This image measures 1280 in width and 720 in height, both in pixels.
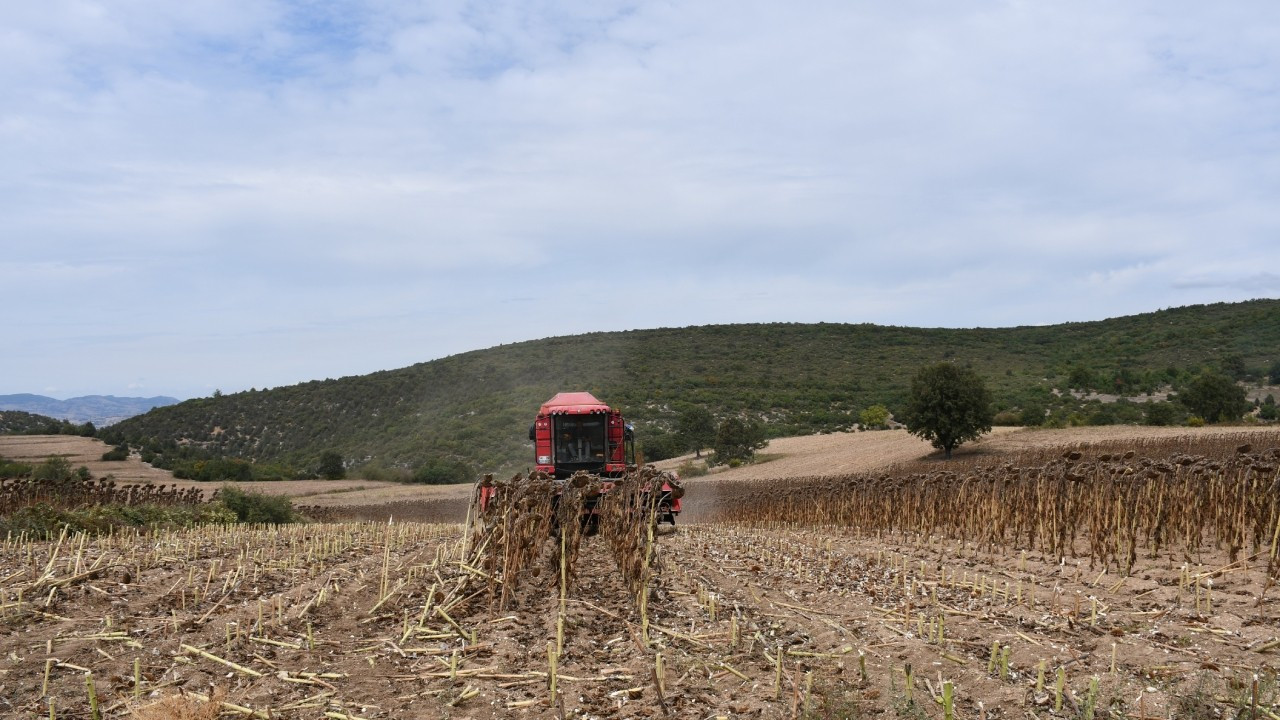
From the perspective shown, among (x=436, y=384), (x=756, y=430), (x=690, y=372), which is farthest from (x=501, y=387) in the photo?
(x=756, y=430)

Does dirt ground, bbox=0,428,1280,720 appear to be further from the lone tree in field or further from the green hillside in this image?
the green hillside

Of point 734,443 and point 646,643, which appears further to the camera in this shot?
point 734,443

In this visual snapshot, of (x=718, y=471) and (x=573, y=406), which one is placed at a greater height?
(x=573, y=406)

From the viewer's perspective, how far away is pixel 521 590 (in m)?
9.92

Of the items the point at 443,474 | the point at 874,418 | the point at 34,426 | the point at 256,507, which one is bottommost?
the point at 443,474

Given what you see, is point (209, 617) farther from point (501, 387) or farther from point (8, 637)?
point (501, 387)

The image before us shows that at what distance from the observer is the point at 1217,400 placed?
3959 cm

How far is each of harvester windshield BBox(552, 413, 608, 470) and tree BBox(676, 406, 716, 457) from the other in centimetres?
3172

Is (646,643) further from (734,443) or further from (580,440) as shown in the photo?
(734,443)

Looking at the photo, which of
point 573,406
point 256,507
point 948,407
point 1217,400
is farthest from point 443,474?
point 1217,400

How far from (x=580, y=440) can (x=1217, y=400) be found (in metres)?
34.0

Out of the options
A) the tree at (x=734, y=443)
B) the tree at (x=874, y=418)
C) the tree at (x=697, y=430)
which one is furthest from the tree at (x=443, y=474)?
the tree at (x=874, y=418)

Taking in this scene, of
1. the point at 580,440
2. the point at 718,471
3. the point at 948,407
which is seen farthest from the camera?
the point at 718,471

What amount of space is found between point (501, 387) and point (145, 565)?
2317 inches
